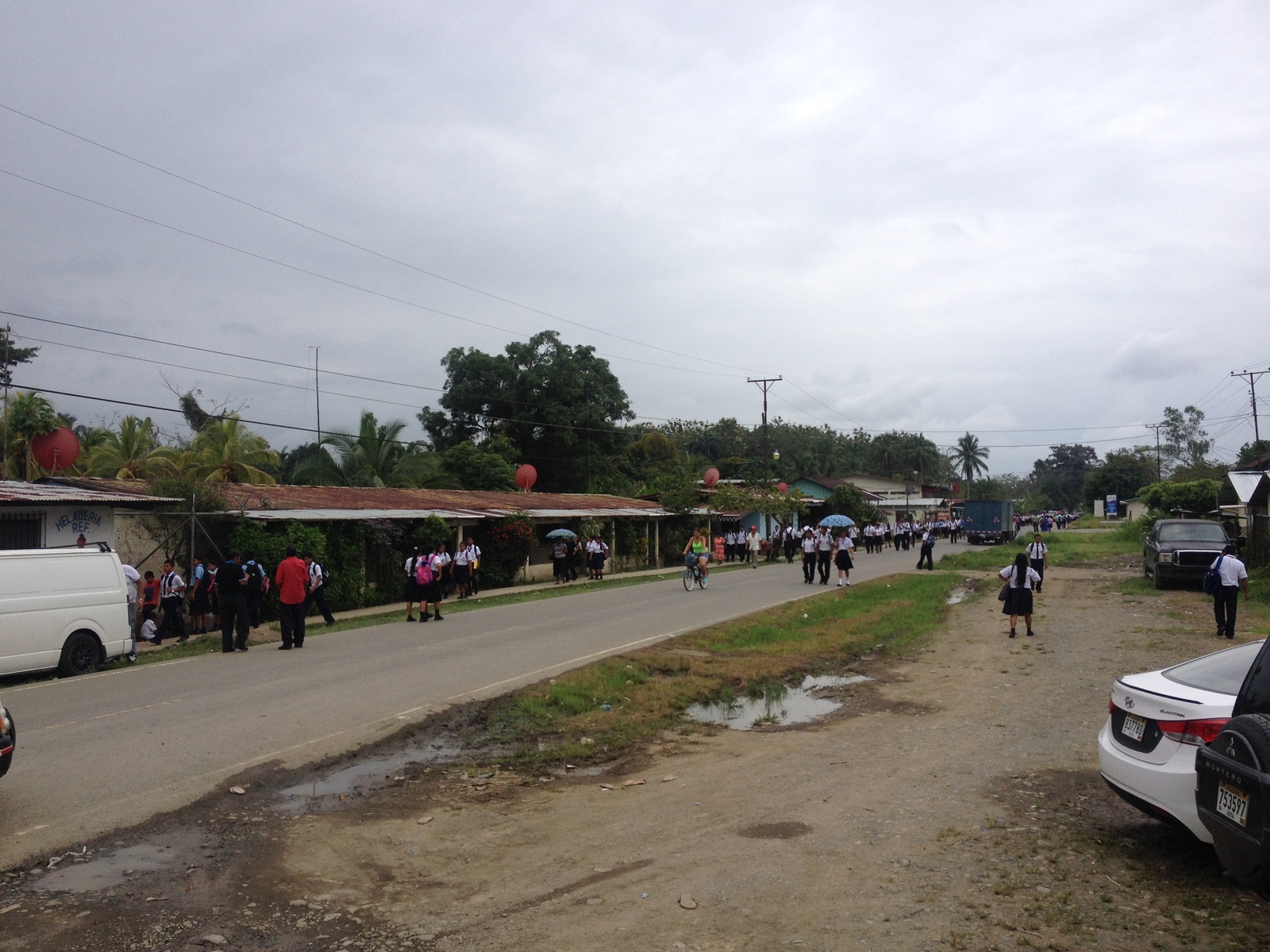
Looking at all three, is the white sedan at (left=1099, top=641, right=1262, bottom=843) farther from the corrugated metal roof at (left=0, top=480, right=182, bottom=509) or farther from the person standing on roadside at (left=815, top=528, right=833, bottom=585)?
the person standing on roadside at (left=815, top=528, right=833, bottom=585)

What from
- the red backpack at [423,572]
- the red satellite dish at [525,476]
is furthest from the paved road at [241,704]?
the red satellite dish at [525,476]

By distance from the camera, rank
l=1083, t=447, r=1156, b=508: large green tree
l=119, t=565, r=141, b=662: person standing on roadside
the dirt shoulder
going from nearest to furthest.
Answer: the dirt shoulder
l=119, t=565, r=141, b=662: person standing on roadside
l=1083, t=447, r=1156, b=508: large green tree

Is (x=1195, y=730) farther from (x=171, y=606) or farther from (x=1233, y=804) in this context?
(x=171, y=606)

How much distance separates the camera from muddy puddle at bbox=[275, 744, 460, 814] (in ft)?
24.9

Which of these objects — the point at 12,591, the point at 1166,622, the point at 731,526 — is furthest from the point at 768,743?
the point at 731,526

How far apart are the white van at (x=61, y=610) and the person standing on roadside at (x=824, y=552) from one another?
65.2ft

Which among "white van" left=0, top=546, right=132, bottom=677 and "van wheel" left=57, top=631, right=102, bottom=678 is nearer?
"white van" left=0, top=546, right=132, bottom=677

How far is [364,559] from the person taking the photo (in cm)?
2569

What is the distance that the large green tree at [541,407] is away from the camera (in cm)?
5453

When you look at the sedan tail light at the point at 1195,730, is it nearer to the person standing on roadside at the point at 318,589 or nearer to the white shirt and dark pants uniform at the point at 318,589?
the person standing on roadside at the point at 318,589

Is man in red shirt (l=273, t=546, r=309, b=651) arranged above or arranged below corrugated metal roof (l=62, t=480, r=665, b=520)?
below

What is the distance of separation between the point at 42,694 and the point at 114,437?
24.5 m

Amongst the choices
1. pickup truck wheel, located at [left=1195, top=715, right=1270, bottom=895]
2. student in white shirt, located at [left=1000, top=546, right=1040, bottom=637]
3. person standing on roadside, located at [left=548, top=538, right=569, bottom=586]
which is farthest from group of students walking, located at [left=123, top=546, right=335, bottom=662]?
pickup truck wheel, located at [left=1195, top=715, right=1270, bottom=895]

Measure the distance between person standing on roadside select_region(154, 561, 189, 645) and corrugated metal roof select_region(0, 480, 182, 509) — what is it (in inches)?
63.3
